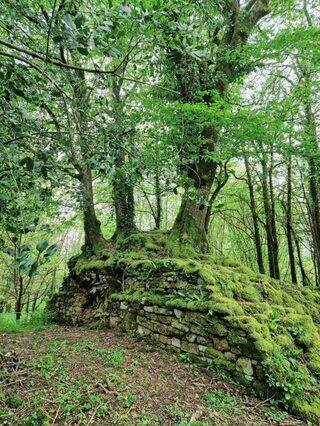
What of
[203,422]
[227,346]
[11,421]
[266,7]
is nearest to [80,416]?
[11,421]

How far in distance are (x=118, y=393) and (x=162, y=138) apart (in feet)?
12.4

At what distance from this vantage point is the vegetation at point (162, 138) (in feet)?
5.82

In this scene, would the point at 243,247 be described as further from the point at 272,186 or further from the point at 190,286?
the point at 190,286

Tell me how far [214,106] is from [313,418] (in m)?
4.54

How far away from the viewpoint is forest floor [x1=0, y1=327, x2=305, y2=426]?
2.38 meters

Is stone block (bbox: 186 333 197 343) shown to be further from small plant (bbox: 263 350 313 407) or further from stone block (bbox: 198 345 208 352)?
small plant (bbox: 263 350 313 407)

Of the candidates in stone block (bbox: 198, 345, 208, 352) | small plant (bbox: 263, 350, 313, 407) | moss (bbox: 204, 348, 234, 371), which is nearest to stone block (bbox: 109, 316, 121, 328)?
stone block (bbox: 198, 345, 208, 352)

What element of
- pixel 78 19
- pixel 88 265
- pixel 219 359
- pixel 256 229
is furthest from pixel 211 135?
pixel 78 19

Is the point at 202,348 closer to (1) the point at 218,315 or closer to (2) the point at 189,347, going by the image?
(2) the point at 189,347

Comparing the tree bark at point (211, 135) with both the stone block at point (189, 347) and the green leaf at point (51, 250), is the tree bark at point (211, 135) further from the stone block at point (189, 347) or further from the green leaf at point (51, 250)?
the green leaf at point (51, 250)

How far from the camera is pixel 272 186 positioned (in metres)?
8.73

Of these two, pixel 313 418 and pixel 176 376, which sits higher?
pixel 176 376

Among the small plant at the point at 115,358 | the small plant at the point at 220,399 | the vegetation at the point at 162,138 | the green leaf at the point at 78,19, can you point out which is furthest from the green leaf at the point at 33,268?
the small plant at the point at 115,358

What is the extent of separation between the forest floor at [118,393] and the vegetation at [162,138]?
0.21ft
